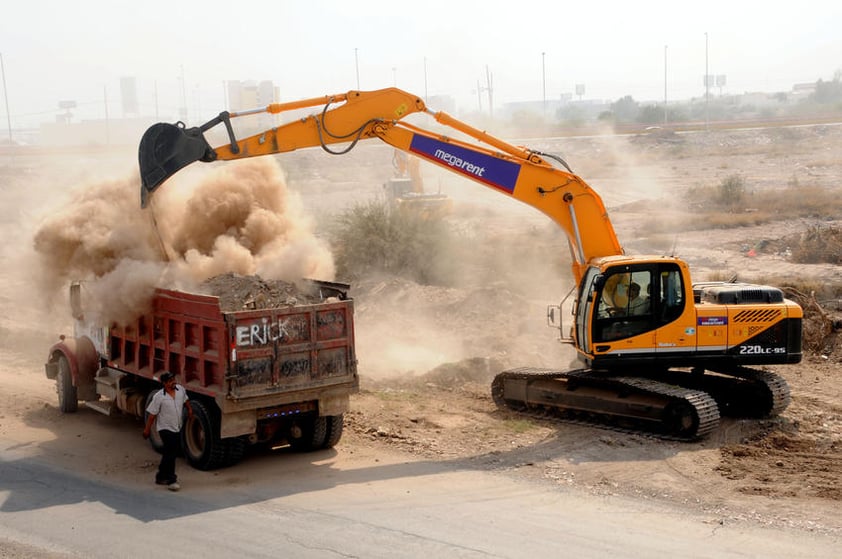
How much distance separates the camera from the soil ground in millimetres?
12312

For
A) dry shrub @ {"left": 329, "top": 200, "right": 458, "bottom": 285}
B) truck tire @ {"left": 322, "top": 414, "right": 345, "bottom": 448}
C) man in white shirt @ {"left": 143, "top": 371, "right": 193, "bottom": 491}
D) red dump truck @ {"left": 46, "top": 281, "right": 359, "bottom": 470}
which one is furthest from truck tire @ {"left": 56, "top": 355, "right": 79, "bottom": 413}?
dry shrub @ {"left": 329, "top": 200, "right": 458, "bottom": 285}

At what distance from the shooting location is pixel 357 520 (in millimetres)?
10828

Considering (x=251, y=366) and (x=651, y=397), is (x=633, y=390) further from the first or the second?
(x=251, y=366)

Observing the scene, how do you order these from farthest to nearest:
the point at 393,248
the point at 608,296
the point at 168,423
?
the point at 393,248
the point at 608,296
the point at 168,423

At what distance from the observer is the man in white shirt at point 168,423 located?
12.2m

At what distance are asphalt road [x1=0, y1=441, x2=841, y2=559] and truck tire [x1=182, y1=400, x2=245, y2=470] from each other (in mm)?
204

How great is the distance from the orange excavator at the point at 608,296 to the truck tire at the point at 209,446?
3445mm

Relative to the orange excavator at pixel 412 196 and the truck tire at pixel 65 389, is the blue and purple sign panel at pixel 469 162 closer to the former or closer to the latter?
the truck tire at pixel 65 389

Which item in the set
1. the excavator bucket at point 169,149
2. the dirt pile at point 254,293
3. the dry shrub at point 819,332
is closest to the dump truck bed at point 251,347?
the dirt pile at point 254,293

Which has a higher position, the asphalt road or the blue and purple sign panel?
the blue and purple sign panel

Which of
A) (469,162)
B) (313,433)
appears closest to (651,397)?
(469,162)

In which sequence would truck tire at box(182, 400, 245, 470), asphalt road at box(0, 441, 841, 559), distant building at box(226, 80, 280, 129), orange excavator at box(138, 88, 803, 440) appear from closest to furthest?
1. asphalt road at box(0, 441, 841, 559)
2. truck tire at box(182, 400, 245, 470)
3. orange excavator at box(138, 88, 803, 440)
4. distant building at box(226, 80, 280, 129)

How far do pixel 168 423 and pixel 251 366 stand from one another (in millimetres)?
1250

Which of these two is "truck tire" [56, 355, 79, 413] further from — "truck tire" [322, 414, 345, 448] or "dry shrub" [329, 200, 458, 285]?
"dry shrub" [329, 200, 458, 285]
